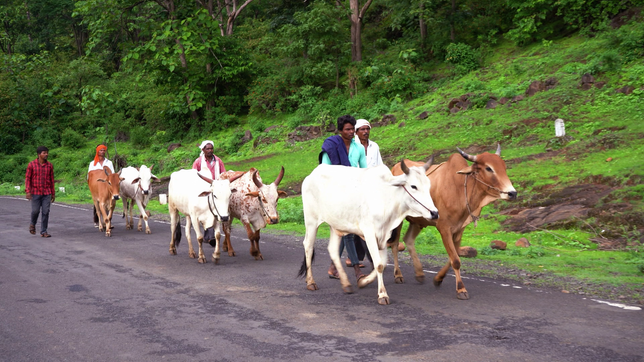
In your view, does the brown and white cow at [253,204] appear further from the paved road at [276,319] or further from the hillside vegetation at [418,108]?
the hillside vegetation at [418,108]

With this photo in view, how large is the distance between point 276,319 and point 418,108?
66.1 feet

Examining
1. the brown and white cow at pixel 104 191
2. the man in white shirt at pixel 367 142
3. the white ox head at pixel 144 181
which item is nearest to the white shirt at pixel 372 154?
the man in white shirt at pixel 367 142

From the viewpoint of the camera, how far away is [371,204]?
7.51 metres

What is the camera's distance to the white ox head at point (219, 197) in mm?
10109

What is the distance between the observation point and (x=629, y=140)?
16109mm

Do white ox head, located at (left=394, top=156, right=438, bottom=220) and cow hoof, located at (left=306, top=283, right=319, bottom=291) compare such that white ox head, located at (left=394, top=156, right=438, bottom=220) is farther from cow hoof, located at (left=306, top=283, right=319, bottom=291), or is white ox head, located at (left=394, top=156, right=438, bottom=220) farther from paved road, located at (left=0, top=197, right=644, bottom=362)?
cow hoof, located at (left=306, top=283, right=319, bottom=291)

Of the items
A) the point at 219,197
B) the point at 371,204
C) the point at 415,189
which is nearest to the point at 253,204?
the point at 219,197

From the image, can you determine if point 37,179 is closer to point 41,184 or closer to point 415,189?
point 41,184

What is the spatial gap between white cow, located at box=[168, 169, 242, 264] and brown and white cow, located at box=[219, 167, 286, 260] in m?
0.28

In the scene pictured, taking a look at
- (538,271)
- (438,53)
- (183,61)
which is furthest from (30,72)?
(538,271)

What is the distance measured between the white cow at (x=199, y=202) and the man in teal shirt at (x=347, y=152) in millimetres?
2302

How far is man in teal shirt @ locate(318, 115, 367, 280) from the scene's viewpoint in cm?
840

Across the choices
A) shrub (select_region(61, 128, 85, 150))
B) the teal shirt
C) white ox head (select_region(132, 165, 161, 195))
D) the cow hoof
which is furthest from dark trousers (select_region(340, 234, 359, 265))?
shrub (select_region(61, 128, 85, 150))

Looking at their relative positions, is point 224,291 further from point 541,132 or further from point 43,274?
point 541,132
